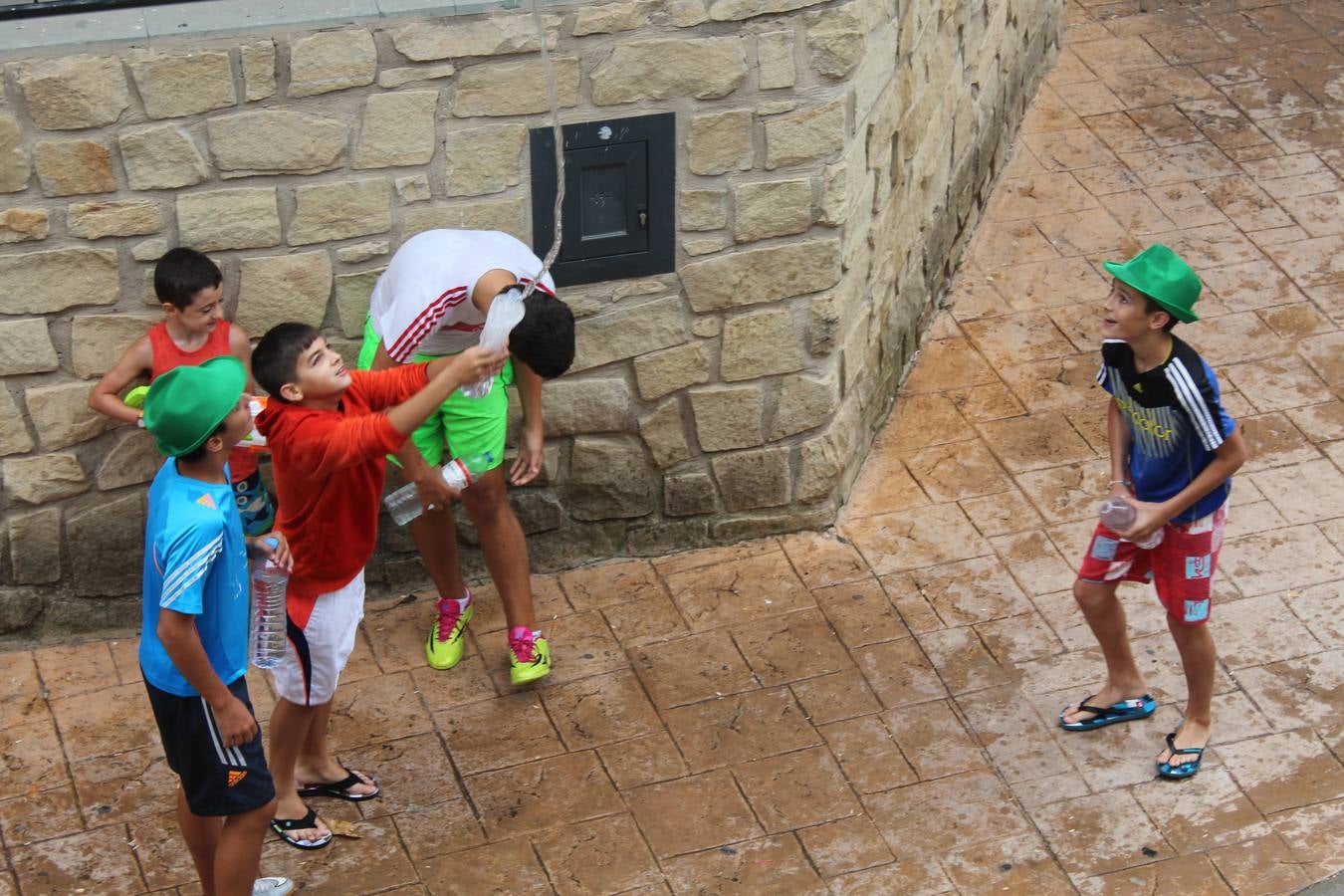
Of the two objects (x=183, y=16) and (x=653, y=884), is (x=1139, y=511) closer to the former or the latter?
(x=653, y=884)

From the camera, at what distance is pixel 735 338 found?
17.9ft

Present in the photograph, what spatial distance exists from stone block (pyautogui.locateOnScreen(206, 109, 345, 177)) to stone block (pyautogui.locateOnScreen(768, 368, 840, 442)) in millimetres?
1657

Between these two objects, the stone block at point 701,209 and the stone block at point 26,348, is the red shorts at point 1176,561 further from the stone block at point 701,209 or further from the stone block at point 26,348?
the stone block at point 26,348

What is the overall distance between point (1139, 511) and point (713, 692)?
4.60 feet

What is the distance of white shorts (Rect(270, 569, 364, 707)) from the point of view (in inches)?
173

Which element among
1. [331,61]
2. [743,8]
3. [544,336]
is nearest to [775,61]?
[743,8]

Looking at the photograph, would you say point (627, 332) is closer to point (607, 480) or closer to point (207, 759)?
point (607, 480)

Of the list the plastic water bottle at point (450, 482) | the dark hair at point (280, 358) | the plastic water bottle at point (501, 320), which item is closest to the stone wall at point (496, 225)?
the plastic water bottle at point (450, 482)

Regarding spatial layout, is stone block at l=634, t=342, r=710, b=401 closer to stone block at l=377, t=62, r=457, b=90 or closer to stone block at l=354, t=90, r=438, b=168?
stone block at l=354, t=90, r=438, b=168

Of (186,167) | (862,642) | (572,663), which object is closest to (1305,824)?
(862,642)

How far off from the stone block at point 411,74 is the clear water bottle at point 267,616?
4.75 ft

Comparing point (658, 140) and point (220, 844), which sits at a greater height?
point (658, 140)

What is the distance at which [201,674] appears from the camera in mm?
3773

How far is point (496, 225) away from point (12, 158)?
4.40 ft
